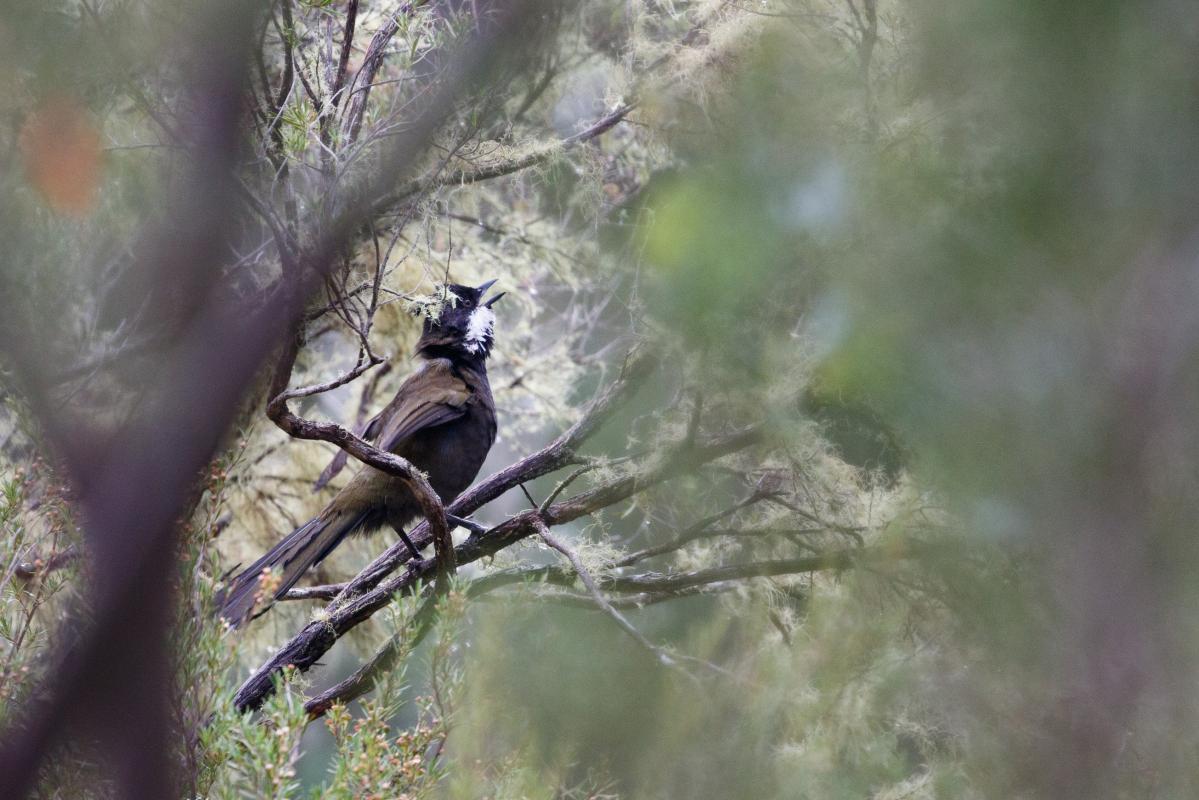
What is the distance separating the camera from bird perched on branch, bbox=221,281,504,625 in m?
3.73

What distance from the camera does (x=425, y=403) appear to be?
13.3 feet

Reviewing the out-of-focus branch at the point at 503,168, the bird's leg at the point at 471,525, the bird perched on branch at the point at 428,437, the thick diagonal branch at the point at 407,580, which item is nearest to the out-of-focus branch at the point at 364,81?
the out-of-focus branch at the point at 503,168

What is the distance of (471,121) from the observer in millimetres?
2348

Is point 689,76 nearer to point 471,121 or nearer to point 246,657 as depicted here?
point 471,121

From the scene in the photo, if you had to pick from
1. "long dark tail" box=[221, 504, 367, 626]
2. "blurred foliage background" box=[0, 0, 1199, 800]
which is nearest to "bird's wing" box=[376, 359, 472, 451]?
"long dark tail" box=[221, 504, 367, 626]

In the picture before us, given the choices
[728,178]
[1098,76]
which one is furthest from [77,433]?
[1098,76]

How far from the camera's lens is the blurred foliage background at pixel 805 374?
54.8 inches

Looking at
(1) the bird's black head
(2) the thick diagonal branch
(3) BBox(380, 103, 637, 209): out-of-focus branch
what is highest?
(3) BBox(380, 103, 637, 209): out-of-focus branch

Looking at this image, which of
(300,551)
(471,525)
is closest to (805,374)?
(471,525)

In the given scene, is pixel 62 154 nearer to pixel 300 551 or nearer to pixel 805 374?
pixel 805 374

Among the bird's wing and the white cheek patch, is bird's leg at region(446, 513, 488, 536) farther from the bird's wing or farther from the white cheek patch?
the white cheek patch

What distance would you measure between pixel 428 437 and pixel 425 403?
15 centimetres

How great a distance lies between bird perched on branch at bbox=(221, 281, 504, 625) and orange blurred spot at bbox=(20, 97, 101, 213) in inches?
54.3

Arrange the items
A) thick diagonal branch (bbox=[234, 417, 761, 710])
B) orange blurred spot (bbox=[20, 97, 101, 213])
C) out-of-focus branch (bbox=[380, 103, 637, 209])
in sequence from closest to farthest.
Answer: orange blurred spot (bbox=[20, 97, 101, 213]), out-of-focus branch (bbox=[380, 103, 637, 209]), thick diagonal branch (bbox=[234, 417, 761, 710])
